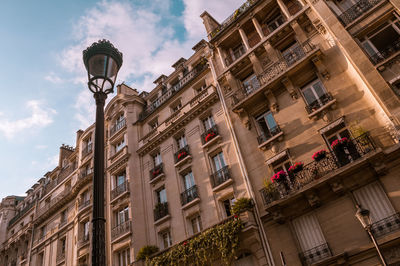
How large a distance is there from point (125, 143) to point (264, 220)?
43.6ft

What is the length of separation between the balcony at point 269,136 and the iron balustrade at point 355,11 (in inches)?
231

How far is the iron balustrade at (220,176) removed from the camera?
16484 mm

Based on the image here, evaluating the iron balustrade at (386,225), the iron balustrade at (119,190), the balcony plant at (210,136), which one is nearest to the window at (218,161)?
the balcony plant at (210,136)

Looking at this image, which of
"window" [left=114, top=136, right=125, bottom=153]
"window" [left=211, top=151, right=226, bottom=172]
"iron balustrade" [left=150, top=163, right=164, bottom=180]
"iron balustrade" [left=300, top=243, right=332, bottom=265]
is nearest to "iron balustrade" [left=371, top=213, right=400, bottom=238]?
"iron balustrade" [left=300, top=243, right=332, bottom=265]

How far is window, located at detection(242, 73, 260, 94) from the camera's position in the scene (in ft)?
57.5

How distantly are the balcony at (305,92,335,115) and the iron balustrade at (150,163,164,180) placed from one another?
9.90 m

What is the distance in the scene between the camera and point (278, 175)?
1354cm

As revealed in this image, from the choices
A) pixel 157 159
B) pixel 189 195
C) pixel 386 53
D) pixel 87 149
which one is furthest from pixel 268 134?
pixel 87 149

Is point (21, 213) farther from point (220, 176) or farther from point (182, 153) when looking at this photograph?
point (220, 176)

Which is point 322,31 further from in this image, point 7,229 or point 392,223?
point 7,229

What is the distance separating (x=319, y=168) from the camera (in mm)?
12906

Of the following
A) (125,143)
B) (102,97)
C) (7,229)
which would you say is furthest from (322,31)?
(7,229)

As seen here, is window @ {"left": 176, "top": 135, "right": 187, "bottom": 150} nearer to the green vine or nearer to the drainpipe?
the drainpipe

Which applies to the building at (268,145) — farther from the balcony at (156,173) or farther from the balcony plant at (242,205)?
the balcony plant at (242,205)
